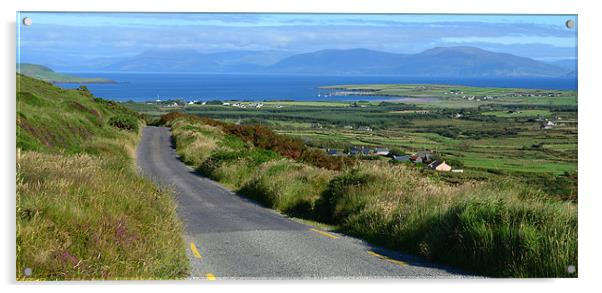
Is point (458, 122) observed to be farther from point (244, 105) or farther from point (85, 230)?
point (85, 230)

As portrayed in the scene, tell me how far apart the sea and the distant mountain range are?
0.15m

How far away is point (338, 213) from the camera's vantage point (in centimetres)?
1711

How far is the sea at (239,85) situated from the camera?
512 inches

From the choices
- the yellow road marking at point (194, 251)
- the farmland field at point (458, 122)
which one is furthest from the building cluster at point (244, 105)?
the yellow road marking at point (194, 251)

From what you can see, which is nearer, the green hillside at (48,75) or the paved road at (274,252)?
the paved road at (274,252)

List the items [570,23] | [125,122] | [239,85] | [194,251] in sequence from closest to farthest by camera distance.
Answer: [570,23] → [194,251] → [239,85] → [125,122]

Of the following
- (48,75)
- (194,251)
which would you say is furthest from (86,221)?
(48,75)

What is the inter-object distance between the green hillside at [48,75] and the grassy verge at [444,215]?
5875 millimetres

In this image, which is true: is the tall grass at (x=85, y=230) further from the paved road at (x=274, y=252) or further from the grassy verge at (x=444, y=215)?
the grassy verge at (x=444, y=215)

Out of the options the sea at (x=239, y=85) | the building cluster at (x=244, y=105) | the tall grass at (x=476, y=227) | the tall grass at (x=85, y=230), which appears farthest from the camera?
the building cluster at (x=244, y=105)

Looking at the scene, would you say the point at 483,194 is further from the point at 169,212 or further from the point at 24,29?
the point at 24,29

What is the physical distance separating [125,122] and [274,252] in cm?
3190

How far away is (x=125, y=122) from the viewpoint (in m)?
42.5
